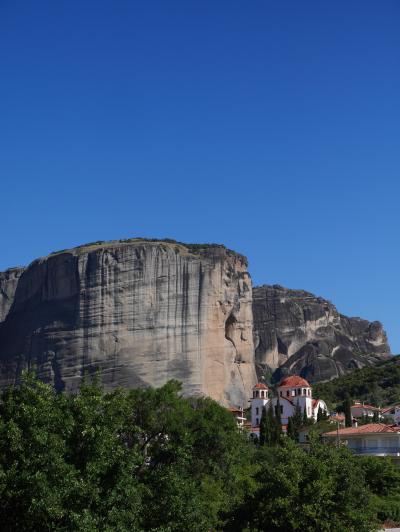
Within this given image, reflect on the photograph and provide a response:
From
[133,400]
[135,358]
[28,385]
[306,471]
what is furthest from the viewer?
[135,358]

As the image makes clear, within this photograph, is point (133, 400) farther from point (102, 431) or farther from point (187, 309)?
point (187, 309)

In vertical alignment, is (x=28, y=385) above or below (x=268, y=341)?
below

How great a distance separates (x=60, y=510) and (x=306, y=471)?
25.6 feet

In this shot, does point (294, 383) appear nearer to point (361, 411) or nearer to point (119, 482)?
point (361, 411)

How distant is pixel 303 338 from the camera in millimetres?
Answer: 151625

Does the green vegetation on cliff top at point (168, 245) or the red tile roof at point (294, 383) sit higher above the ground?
the green vegetation on cliff top at point (168, 245)

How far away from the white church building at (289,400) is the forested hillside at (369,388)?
9999 millimetres

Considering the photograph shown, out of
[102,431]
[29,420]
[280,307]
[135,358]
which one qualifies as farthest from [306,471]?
[280,307]

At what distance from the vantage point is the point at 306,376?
140 meters

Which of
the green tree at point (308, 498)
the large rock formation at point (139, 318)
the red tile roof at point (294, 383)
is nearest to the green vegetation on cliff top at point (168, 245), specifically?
the large rock formation at point (139, 318)

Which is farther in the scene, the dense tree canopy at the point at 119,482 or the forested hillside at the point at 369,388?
the forested hillside at the point at 369,388

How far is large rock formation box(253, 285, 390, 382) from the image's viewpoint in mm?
142625

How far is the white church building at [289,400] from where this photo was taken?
82.7 metres

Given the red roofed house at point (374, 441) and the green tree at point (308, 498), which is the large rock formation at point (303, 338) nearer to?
the red roofed house at point (374, 441)
